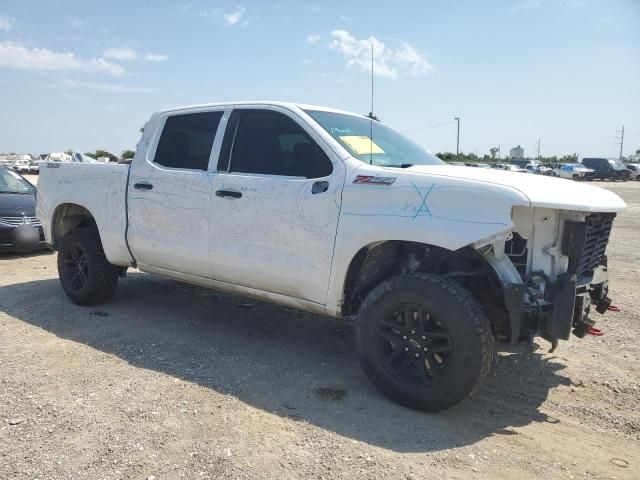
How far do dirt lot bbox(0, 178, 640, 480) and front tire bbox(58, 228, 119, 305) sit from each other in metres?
0.26

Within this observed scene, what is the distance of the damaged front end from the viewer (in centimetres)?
320

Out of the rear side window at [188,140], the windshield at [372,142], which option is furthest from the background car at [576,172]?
the rear side window at [188,140]

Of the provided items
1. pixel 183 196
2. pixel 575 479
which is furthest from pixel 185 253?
pixel 575 479

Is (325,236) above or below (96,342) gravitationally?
above

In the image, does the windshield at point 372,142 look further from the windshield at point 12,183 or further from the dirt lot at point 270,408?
the windshield at point 12,183

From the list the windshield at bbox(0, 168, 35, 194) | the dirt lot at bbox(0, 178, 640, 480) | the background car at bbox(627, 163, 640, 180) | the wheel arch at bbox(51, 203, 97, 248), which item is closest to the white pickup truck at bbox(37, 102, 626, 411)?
the dirt lot at bbox(0, 178, 640, 480)

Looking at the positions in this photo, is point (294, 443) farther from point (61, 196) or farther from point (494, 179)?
point (61, 196)

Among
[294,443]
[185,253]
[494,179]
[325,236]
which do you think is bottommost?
[294,443]

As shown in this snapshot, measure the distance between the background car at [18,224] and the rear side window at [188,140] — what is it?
488 cm

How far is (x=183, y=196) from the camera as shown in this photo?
15.3 ft

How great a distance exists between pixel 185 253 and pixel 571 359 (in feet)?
11.1

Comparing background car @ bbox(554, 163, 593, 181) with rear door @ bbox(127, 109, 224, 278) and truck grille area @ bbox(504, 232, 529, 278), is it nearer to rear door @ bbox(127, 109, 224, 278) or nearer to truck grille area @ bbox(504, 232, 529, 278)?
rear door @ bbox(127, 109, 224, 278)

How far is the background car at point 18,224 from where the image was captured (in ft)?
28.2

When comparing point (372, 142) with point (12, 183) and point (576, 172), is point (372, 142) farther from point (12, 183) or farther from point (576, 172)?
point (576, 172)
